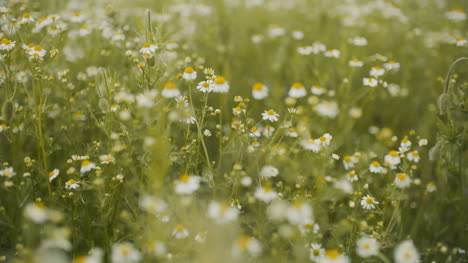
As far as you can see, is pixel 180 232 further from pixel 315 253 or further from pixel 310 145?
pixel 310 145

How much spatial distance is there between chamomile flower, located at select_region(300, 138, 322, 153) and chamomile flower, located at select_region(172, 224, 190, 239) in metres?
0.75

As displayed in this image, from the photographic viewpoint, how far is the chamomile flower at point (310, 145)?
1881 millimetres

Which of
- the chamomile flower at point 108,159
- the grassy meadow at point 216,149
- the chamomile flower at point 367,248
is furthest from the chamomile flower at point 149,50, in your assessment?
the chamomile flower at point 367,248

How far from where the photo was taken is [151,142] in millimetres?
1466

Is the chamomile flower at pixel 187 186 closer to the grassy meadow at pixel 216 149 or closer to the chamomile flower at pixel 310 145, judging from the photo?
the grassy meadow at pixel 216 149

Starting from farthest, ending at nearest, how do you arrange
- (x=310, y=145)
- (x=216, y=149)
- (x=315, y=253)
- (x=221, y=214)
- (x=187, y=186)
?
(x=216, y=149) < (x=310, y=145) < (x=315, y=253) < (x=187, y=186) < (x=221, y=214)

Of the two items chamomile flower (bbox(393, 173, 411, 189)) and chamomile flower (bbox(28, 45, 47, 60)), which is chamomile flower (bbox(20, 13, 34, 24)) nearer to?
chamomile flower (bbox(28, 45, 47, 60))

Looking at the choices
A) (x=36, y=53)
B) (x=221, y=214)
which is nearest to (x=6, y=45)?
(x=36, y=53)

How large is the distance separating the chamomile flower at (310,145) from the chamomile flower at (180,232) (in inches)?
29.5

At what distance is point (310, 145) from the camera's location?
6.29 ft

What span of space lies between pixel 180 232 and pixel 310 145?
822 millimetres

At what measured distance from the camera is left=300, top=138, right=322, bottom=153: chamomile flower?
188 cm

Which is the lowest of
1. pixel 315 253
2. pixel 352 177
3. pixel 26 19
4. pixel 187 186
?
pixel 315 253

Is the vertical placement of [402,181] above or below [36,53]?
below
